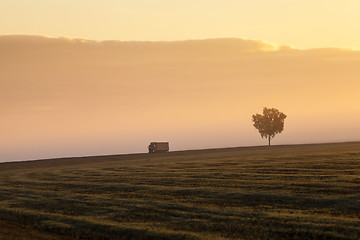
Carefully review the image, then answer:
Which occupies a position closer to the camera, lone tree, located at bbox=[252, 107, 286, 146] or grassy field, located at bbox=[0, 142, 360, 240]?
grassy field, located at bbox=[0, 142, 360, 240]

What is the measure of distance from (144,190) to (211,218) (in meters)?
17.2

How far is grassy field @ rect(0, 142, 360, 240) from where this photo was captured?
93.7 ft

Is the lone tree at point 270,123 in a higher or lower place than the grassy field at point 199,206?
higher

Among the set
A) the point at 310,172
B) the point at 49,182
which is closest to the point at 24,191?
the point at 49,182

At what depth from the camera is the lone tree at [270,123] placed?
16362 cm

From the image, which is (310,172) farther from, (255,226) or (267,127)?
(267,127)

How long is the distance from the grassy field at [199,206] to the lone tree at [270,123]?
104m

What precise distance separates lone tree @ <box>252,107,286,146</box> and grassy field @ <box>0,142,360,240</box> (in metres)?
104

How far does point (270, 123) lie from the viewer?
16412 cm

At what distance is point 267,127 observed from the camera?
164 meters

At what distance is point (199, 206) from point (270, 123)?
131 m

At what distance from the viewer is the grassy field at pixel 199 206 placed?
28562 mm

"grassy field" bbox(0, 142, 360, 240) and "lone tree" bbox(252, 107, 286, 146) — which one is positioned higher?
"lone tree" bbox(252, 107, 286, 146)

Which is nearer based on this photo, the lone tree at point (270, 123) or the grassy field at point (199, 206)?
the grassy field at point (199, 206)
